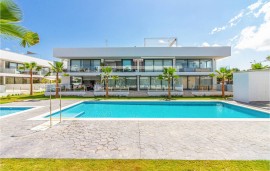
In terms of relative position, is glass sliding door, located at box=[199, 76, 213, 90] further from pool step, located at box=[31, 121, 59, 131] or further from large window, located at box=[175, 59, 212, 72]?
pool step, located at box=[31, 121, 59, 131]

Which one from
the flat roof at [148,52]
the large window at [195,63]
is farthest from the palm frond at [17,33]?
the large window at [195,63]

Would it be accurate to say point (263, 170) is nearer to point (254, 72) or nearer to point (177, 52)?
point (254, 72)

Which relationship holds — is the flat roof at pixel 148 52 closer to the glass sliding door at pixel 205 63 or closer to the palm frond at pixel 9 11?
the glass sliding door at pixel 205 63

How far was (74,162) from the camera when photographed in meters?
4.55

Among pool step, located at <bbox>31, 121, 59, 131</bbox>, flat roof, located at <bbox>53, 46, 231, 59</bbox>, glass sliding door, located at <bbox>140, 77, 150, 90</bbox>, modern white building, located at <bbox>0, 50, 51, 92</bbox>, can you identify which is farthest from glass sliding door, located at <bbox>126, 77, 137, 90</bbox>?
modern white building, located at <bbox>0, 50, 51, 92</bbox>

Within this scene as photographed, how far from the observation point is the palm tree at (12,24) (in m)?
3.60

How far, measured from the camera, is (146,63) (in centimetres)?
2616

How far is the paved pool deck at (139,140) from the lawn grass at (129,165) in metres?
0.27

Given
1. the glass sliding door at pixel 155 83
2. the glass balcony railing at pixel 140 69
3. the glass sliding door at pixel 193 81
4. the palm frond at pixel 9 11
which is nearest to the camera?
the palm frond at pixel 9 11

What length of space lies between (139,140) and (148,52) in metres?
19.5

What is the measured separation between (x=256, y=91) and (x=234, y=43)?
12853 mm

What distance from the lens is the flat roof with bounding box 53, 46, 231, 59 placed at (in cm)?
2397

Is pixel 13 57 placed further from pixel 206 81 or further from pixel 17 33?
pixel 206 81

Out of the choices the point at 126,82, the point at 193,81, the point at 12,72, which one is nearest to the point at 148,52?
the point at 126,82
